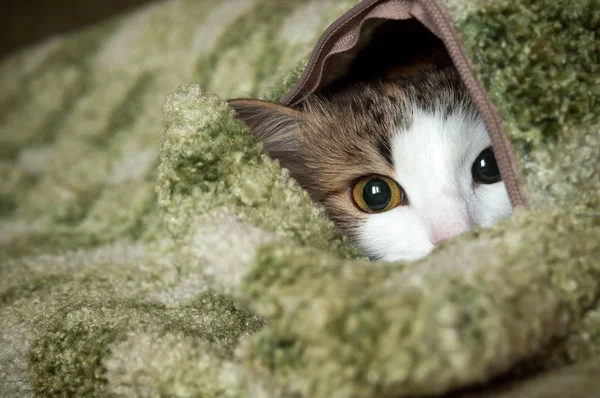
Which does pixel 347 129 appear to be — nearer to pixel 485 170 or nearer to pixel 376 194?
pixel 376 194

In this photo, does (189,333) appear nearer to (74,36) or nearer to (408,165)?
(408,165)

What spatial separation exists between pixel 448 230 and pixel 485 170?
17cm

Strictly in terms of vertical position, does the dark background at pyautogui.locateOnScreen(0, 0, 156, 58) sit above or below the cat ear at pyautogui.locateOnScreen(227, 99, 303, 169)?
above

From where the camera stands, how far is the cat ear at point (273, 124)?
0.92 m

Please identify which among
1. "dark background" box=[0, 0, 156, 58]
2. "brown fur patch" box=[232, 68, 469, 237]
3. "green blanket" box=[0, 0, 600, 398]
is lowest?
"green blanket" box=[0, 0, 600, 398]

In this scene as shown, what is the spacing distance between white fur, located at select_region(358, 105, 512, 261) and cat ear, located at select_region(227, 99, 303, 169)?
179mm

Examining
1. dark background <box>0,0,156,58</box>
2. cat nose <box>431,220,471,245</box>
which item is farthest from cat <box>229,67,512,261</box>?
dark background <box>0,0,156,58</box>

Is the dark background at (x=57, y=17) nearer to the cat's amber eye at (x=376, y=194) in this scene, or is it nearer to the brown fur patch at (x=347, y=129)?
the brown fur patch at (x=347, y=129)

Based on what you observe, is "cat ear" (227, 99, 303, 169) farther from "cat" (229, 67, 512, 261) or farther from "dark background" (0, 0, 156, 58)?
"dark background" (0, 0, 156, 58)

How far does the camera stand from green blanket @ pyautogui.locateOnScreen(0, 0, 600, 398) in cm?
56

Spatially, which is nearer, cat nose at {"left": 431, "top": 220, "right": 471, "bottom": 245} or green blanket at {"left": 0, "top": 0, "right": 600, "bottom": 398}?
green blanket at {"left": 0, "top": 0, "right": 600, "bottom": 398}

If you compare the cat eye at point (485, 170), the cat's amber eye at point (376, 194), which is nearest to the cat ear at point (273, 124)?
the cat's amber eye at point (376, 194)

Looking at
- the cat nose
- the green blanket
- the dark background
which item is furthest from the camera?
the dark background

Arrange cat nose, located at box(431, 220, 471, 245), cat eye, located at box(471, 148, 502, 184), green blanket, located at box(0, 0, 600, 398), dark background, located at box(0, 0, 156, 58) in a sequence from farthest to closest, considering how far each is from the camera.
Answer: dark background, located at box(0, 0, 156, 58)
cat eye, located at box(471, 148, 502, 184)
cat nose, located at box(431, 220, 471, 245)
green blanket, located at box(0, 0, 600, 398)
